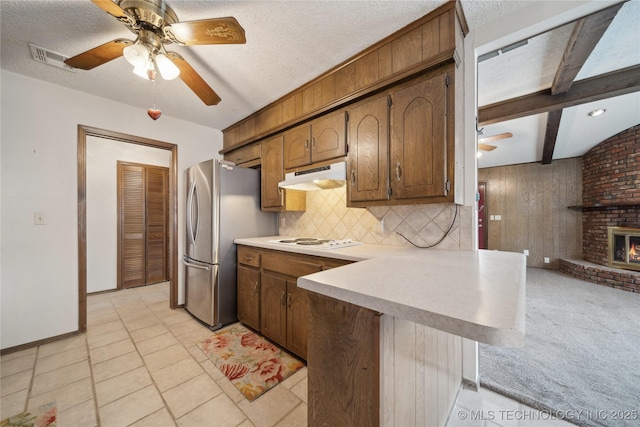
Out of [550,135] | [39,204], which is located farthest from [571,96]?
[39,204]

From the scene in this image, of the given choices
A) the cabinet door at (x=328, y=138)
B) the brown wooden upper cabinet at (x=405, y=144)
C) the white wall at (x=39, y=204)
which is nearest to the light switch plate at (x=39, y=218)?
the white wall at (x=39, y=204)

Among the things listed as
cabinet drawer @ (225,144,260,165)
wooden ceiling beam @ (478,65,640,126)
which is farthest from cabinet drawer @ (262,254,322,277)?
wooden ceiling beam @ (478,65,640,126)

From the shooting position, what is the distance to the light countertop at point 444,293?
1.64 feet

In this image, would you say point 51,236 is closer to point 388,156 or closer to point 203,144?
point 203,144

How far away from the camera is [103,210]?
3641 millimetres

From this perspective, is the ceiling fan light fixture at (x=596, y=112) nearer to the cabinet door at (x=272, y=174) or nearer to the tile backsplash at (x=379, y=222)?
the tile backsplash at (x=379, y=222)

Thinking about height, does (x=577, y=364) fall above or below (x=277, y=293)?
below

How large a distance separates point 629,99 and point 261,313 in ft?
16.2

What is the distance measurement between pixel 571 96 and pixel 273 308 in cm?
372

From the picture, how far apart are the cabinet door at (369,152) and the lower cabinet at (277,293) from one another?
Result: 1.92 ft

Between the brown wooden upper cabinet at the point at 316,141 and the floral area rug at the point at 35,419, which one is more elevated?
the brown wooden upper cabinet at the point at 316,141

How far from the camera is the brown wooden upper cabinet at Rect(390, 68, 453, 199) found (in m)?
1.48

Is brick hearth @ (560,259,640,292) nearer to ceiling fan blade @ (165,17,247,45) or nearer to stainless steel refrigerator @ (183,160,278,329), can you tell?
stainless steel refrigerator @ (183,160,278,329)

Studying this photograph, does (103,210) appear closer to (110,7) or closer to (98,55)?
(98,55)
